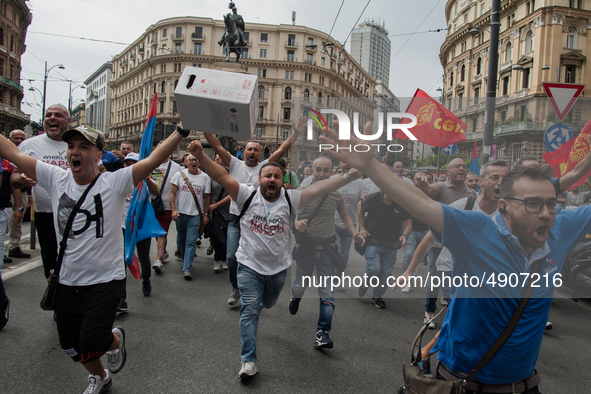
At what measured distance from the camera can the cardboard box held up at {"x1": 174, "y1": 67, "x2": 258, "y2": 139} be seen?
2.24 m

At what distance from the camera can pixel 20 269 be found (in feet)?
17.5

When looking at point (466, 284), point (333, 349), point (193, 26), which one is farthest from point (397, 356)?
point (193, 26)

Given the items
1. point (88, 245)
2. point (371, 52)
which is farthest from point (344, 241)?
point (371, 52)

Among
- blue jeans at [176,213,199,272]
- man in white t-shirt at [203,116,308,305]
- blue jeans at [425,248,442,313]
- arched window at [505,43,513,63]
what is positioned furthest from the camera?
arched window at [505,43,513,63]

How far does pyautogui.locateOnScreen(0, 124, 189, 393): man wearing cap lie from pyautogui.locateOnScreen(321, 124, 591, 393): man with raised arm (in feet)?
5.49

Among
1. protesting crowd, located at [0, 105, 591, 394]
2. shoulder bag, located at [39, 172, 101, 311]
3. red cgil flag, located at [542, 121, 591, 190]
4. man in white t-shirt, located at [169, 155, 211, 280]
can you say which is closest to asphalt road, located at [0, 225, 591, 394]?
protesting crowd, located at [0, 105, 591, 394]

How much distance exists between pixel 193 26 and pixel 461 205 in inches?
2808

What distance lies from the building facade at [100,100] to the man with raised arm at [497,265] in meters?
100

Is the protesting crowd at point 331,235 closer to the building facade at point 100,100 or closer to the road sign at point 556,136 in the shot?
the road sign at point 556,136

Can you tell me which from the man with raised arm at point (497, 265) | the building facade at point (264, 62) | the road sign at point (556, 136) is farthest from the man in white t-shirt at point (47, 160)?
the building facade at point (264, 62)

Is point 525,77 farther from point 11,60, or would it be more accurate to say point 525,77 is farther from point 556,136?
point 11,60

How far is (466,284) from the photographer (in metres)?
1.83

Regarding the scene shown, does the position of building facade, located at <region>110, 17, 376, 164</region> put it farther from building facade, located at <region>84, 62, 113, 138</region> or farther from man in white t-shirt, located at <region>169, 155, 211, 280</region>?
man in white t-shirt, located at <region>169, 155, 211, 280</region>

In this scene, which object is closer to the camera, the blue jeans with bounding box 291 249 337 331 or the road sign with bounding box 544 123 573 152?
the road sign with bounding box 544 123 573 152
